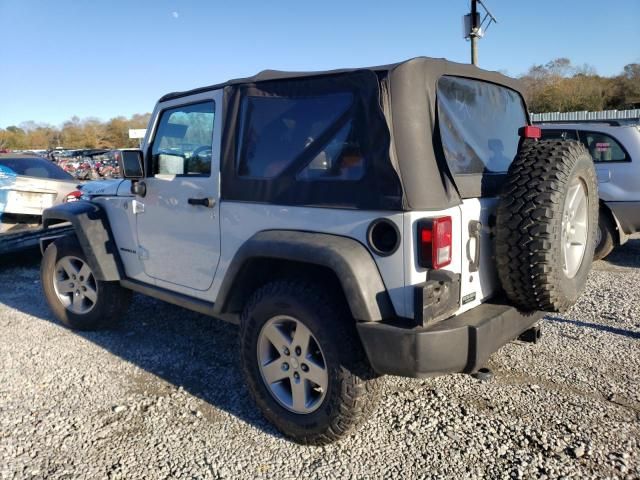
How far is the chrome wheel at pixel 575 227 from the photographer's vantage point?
288 centimetres

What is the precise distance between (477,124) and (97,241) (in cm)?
307

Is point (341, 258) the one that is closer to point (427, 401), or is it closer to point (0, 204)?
point (427, 401)

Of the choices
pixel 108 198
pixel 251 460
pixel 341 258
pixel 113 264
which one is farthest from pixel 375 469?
pixel 108 198

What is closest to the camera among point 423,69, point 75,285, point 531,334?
point 423,69

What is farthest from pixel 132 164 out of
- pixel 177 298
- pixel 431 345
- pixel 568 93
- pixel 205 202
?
pixel 568 93

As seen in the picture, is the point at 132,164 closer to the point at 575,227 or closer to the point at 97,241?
the point at 97,241

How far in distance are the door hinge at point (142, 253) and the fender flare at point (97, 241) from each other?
345 millimetres

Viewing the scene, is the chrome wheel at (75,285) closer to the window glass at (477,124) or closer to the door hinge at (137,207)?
the door hinge at (137,207)

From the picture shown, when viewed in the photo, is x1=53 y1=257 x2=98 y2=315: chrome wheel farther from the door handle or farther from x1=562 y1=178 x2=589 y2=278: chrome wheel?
x1=562 y1=178 x2=589 y2=278: chrome wheel

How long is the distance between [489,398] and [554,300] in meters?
0.94

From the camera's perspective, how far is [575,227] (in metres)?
3.07

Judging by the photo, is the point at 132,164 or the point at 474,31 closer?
the point at 132,164

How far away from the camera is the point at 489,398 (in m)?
3.28

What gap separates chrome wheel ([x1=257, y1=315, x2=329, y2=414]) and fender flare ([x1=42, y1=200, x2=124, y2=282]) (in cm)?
187
